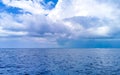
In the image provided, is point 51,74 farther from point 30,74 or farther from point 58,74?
point 30,74

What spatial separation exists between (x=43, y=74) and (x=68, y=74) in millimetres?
6693

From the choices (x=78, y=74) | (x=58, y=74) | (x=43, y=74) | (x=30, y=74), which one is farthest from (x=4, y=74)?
(x=78, y=74)

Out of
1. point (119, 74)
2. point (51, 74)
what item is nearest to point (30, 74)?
point (51, 74)

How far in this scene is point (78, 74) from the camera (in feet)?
157

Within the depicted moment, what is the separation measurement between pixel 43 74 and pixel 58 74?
4.05m

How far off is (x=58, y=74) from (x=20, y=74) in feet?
33.9

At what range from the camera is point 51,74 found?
4766cm

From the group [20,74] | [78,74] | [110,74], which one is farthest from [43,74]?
[110,74]

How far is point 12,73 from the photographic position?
164 ft

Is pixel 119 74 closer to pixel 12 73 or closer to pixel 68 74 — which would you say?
pixel 68 74

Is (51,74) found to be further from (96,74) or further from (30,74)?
(96,74)

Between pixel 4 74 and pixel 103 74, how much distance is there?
26602 millimetres

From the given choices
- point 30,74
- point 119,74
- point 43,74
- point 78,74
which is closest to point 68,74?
point 78,74

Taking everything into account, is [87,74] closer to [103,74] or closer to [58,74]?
[103,74]
